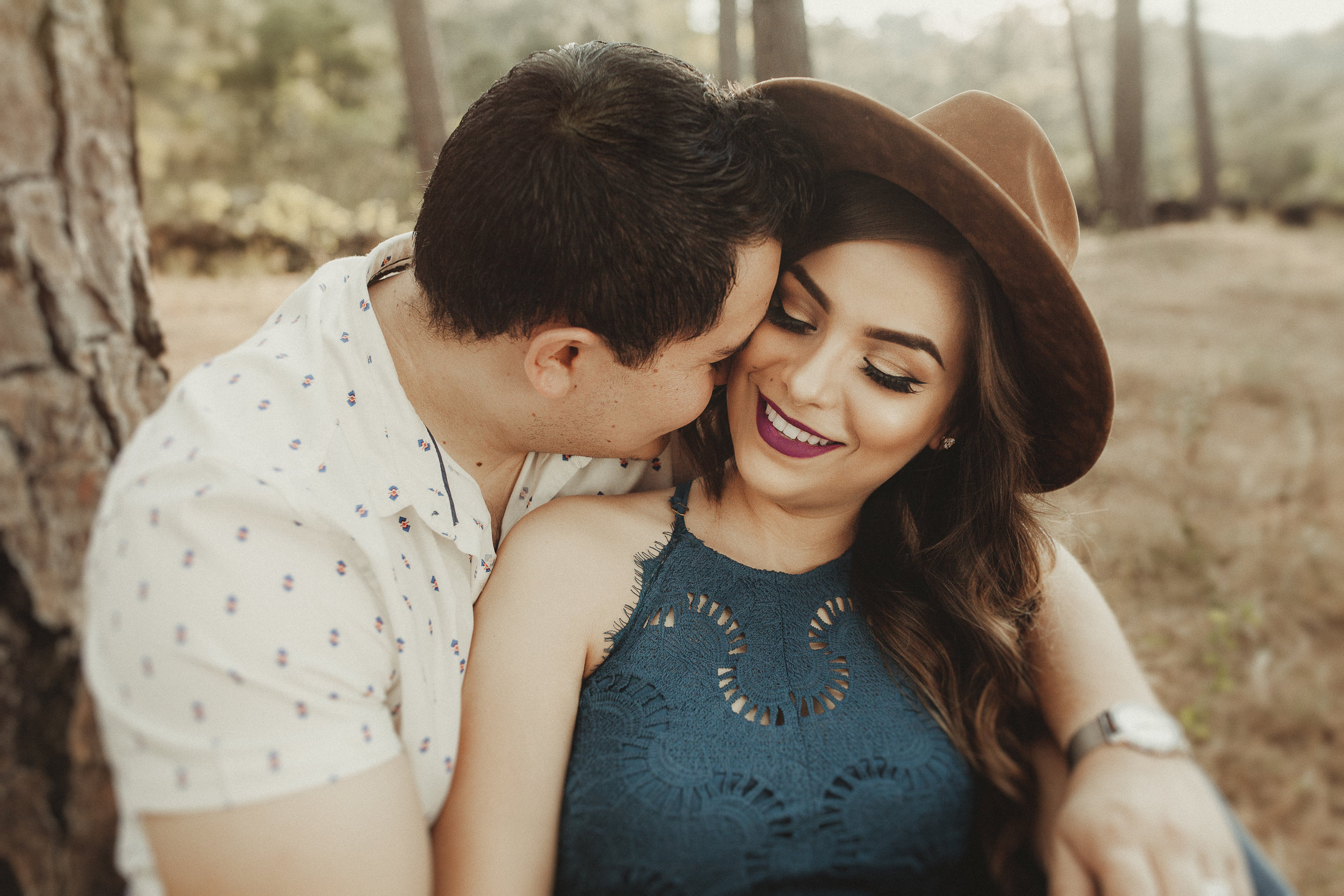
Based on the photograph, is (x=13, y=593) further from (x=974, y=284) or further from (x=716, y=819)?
(x=974, y=284)

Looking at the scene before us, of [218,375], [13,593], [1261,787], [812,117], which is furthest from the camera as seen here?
[1261,787]

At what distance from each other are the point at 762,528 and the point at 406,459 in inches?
37.4

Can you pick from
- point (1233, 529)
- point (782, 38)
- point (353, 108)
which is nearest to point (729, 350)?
point (782, 38)

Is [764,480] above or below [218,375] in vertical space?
below

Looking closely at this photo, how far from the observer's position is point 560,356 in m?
1.92

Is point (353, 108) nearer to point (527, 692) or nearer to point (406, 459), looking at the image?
point (406, 459)

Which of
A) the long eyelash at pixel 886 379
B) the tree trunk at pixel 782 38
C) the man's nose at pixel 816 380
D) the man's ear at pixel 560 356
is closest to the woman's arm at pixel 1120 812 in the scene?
the long eyelash at pixel 886 379

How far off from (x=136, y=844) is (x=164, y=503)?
525 mm

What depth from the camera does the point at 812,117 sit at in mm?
2014

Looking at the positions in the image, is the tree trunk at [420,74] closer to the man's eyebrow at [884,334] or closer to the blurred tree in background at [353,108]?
the blurred tree in background at [353,108]

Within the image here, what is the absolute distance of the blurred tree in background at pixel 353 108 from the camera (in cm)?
902

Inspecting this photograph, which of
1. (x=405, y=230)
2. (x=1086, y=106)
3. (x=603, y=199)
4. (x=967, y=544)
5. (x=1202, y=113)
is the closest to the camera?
(x=603, y=199)

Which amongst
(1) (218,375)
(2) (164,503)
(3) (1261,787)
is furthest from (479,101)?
(3) (1261,787)

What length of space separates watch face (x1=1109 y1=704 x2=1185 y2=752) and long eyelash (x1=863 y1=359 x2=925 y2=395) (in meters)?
0.85
